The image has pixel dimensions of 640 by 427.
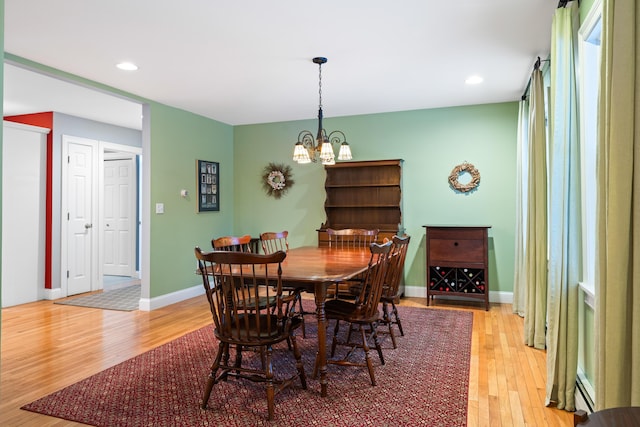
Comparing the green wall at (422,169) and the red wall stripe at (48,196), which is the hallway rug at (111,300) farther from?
the green wall at (422,169)

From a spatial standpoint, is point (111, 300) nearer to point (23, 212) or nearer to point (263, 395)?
point (23, 212)

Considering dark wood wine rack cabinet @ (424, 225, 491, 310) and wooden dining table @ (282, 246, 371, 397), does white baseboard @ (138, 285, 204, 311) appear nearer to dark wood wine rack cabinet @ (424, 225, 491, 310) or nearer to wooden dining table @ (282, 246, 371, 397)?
wooden dining table @ (282, 246, 371, 397)

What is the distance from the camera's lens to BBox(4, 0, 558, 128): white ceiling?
2756mm

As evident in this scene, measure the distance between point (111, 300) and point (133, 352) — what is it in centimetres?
235

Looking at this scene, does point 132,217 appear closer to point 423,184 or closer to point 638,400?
point 423,184

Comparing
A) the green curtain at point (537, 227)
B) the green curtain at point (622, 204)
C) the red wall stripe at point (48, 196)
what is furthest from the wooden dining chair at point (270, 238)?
the red wall stripe at point (48, 196)

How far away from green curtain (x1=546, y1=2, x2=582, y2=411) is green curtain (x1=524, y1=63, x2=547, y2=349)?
0.63 meters

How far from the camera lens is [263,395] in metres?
2.63

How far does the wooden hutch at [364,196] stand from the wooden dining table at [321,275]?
2095 mm

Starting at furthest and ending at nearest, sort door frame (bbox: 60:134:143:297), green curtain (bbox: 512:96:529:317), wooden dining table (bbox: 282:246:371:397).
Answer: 1. door frame (bbox: 60:134:143:297)
2. green curtain (bbox: 512:96:529:317)
3. wooden dining table (bbox: 282:246:371:397)

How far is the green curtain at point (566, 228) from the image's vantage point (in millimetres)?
2395

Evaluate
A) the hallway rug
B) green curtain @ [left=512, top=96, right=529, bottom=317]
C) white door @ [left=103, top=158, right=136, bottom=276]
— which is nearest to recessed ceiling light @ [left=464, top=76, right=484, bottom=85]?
green curtain @ [left=512, top=96, right=529, bottom=317]

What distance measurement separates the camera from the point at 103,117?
595cm

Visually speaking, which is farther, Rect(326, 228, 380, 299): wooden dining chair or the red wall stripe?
the red wall stripe
